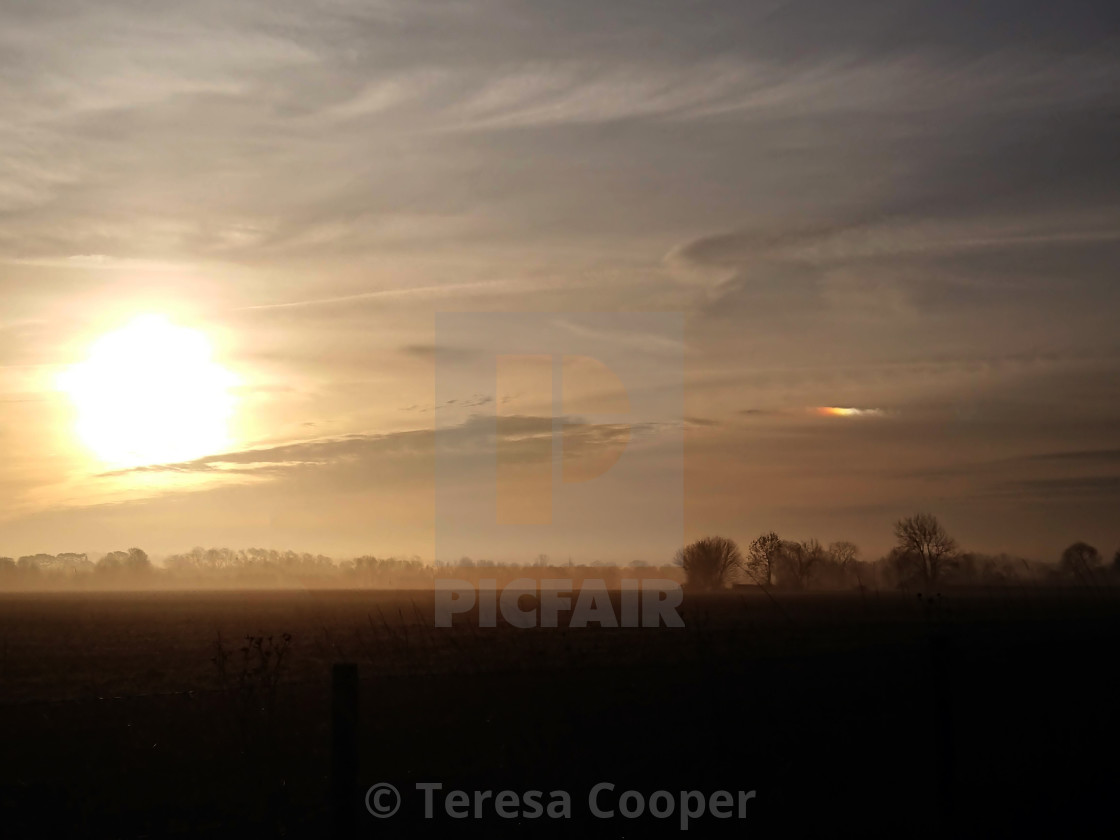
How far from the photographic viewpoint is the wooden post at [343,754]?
5074mm

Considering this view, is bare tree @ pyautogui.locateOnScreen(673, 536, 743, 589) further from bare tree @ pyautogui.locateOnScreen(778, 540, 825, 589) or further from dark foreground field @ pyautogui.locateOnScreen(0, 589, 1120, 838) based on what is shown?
dark foreground field @ pyautogui.locateOnScreen(0, 589, 1120, 838)

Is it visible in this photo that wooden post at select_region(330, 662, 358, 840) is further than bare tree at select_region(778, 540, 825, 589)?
No

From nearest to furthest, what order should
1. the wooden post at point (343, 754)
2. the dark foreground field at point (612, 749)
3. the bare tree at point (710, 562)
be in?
the wooden post at point (343, 754), the dark foreground field at point (612, 749), the bare tree at point (710, 562)

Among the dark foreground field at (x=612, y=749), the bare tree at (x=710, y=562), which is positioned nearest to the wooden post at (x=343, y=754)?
the dark foreground field at (x=612, y=749)

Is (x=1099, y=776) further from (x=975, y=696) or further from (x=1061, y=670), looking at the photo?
(x=1061, y=670)

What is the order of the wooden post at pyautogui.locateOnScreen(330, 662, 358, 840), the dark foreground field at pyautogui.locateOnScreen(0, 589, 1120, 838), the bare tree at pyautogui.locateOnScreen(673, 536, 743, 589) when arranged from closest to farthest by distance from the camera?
the wooden post at pyautogui.locateOnScreen(330, 662, 358, 840) < the dark foreground field at pyautogui.locateOnScreen(0, 589, 1120, 838) < the bare tree at pyautogui.locateOnScreen(673, 536, 743, 589)

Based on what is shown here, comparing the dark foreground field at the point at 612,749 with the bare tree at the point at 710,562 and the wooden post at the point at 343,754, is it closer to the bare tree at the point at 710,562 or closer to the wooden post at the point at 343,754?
the wooden post at the point at 343,754

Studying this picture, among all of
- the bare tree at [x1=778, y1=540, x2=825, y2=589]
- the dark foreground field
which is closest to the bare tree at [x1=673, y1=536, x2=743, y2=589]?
the bare tree at [x1=778, y1=540, x2=825, y2=589]

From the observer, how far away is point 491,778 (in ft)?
23.6

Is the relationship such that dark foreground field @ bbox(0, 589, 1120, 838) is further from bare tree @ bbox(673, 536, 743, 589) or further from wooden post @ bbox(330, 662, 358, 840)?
bare tree @ bbox(673, 536, 743, 589)

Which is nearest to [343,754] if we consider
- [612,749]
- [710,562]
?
[612,749]

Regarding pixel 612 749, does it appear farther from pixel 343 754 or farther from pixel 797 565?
pixel 797 565

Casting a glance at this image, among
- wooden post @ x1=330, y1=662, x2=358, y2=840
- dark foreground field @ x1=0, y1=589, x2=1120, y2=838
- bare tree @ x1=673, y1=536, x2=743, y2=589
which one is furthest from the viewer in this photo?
bare tree @ x1=673, y1=536, x2=743, y2=589

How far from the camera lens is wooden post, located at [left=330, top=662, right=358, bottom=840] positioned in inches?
200
